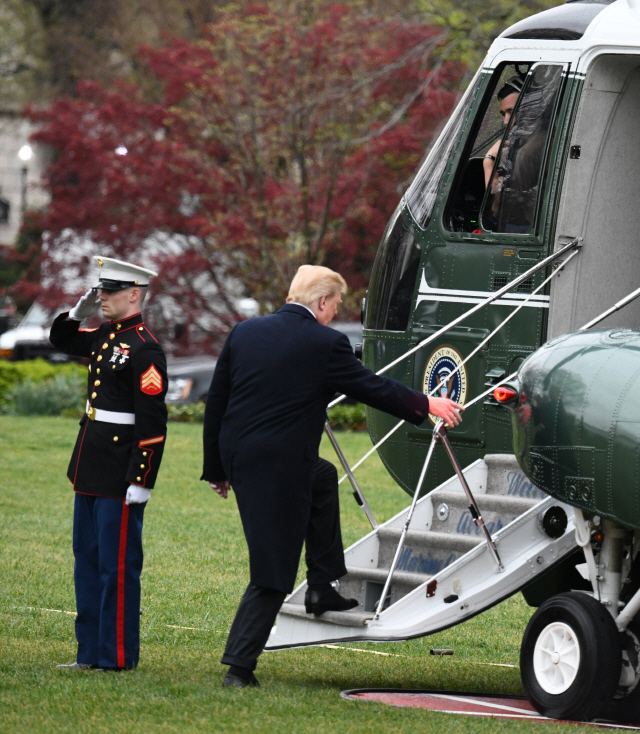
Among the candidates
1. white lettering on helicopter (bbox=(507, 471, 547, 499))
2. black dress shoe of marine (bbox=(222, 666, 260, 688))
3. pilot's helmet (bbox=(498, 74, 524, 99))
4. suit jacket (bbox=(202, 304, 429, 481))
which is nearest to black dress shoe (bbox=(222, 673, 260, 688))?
black dress shoe of marine (bbox=(222, 666, 260, 688))

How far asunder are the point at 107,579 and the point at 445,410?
1666 mm

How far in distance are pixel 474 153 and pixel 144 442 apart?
259cm

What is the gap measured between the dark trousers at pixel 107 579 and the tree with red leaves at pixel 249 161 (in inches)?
491

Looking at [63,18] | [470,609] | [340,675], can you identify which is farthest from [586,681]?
[63,18]

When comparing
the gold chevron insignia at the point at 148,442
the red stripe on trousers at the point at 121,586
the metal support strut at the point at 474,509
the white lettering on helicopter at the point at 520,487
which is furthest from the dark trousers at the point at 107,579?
the white lettering on helicopter at the point at 520,487

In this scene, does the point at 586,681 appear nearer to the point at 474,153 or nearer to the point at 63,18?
the point at 474,153

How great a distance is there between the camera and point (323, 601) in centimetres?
577

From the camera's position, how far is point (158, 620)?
732cm

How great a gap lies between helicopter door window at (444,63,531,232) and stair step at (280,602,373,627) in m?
2.33

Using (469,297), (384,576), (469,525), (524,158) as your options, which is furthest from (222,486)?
(524,158)

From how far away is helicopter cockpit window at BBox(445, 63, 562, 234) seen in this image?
6.78 m

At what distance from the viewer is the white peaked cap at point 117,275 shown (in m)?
6.05

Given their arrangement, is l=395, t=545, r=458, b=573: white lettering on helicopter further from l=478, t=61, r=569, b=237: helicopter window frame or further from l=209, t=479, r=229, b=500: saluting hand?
l=478, t=61, r=569, b=237: helicopter window frame

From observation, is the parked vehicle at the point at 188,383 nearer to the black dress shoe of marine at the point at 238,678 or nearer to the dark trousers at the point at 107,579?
the dark trousers at the point at 107,579
